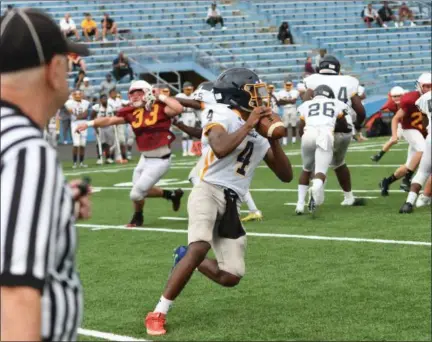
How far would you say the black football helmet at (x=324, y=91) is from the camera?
12.4m

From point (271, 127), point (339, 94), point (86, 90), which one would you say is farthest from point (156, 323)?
point (86, 90)

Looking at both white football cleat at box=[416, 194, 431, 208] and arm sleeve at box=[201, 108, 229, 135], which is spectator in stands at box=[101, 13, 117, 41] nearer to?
white football cleat at box=[416, 194, 431, 208]

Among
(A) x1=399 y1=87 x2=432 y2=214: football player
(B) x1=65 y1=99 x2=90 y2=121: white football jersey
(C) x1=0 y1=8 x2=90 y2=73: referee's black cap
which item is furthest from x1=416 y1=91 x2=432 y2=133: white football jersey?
(B) x1=65 y1=99 x2=90 y2=121: white football jersey

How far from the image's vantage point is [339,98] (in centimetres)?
1262

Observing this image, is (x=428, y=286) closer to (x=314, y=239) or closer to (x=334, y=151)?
(x=314, y=239)

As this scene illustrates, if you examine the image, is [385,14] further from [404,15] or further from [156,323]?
[156,323]

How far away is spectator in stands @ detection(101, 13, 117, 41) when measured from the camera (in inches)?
1279

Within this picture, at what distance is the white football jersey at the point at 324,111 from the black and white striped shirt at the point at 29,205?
32.7 ft

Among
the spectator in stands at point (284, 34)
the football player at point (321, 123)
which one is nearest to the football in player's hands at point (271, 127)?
the football player at point (321, 123)

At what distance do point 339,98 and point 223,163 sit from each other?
6208 millimetres

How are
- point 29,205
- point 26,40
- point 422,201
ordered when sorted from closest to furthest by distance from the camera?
point 29,205 < point 26,40 < point 422,201

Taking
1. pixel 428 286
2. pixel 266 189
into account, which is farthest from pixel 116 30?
pixel 428 286

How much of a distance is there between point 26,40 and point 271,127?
147 inches

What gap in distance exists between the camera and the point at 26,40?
2441 mm
